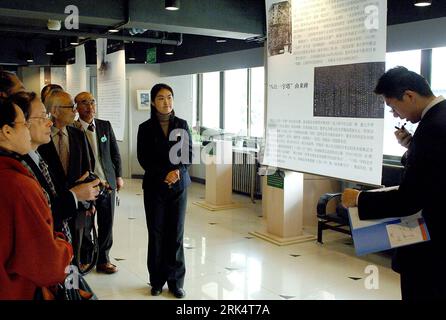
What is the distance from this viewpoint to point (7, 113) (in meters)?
1.58

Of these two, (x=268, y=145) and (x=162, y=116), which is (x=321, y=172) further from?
(x=162, y=116)

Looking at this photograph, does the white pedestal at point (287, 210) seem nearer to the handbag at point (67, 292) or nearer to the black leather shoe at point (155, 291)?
the black leather shoe at point (155, 291)

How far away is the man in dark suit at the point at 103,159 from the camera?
410 cm

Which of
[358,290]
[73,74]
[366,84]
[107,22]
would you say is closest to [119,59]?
[107,22]

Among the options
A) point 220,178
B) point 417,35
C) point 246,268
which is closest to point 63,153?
point 246,268

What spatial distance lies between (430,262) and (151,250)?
7.68 ft

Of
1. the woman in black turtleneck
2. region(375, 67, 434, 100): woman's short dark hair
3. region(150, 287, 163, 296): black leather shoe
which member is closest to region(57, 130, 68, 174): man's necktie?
the woman in black turtleneck

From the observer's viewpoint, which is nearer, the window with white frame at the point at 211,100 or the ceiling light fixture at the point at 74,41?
the ceiling light fixture at the point at 74,41

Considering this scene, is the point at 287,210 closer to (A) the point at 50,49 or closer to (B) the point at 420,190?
(B) the point at 420,190

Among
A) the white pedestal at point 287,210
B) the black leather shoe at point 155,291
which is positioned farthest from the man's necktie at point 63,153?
the white pedestal at point 287,210

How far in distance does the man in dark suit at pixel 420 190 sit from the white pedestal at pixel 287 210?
3.39 metres

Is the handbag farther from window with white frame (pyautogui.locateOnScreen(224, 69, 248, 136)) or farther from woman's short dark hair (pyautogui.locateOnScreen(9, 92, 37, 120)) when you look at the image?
window with white frame (pyautogui.locateOnScreen(224, 69, 248, 136))

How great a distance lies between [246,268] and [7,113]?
3.32 m

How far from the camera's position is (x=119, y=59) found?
255 inches
